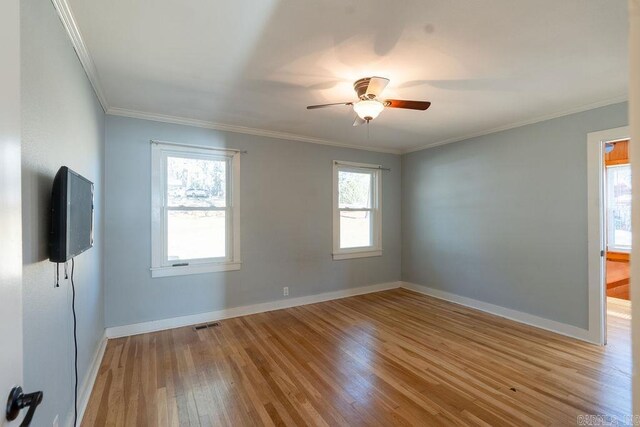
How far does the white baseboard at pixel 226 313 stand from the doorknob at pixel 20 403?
3011mm

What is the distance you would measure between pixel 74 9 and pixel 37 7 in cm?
40

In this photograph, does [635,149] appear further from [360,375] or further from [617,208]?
[617,208]

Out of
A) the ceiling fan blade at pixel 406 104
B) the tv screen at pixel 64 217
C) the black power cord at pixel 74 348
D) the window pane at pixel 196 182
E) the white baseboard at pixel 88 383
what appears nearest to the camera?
the tv screen at pixel 64 217

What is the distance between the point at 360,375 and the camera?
8.35 ft

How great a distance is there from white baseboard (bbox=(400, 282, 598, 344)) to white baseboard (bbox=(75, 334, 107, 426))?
436 cm

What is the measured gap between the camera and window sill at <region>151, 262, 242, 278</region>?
137 inches

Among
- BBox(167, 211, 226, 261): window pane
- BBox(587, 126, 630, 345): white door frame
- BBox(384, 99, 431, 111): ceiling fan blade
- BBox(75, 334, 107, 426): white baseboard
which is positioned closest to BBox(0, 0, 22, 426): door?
BBox(75, 334, 107, 426): white baseboard

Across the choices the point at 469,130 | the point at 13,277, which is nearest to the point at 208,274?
the point at 13,277

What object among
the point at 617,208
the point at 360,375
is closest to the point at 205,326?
the point at 360,375

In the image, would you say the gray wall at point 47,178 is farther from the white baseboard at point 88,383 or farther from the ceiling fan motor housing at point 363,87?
the ceiling fan motor housing at point 363,87

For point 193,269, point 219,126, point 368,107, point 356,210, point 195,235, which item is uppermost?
point 219,126

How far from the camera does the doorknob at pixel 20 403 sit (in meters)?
0.71

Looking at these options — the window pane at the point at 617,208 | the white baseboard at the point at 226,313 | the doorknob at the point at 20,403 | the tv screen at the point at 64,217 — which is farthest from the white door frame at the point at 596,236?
the tv screen at the point at 64,217

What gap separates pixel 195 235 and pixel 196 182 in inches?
26.0
